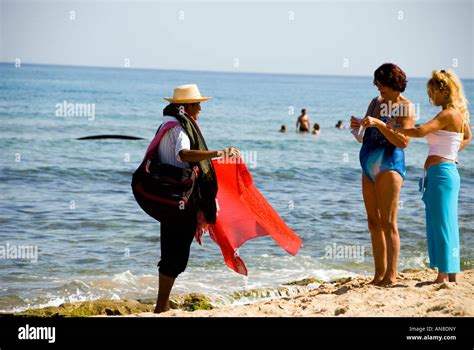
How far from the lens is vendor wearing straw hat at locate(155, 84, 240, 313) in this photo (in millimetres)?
6234

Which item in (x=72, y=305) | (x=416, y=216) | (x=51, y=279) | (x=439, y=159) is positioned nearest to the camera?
(x=439, y=159)

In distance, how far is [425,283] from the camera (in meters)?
7.24

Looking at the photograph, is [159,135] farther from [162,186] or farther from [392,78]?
[392,78]

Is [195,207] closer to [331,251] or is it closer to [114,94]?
[331,251]

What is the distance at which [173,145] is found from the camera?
627 cm

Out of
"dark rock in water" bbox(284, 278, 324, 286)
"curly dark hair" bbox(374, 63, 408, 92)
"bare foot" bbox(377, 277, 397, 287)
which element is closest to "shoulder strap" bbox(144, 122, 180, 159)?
"curly dark hair" bbox(374, 63, 408, 92)

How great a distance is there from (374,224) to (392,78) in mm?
1354

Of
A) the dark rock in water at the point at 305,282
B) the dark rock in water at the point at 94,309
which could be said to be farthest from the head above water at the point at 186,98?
the dark rock in water at the point at 305,282

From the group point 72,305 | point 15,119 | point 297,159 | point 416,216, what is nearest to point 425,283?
point 72,305

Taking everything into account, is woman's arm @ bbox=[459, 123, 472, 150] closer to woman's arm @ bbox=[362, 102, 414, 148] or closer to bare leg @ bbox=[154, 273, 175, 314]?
woman's arm @ bbox=[362, 102, 414, 148]

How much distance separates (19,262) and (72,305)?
2.36m

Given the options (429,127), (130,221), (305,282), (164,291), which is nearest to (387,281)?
(429,127)

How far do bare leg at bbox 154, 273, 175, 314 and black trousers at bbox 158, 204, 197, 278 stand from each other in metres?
0.06
